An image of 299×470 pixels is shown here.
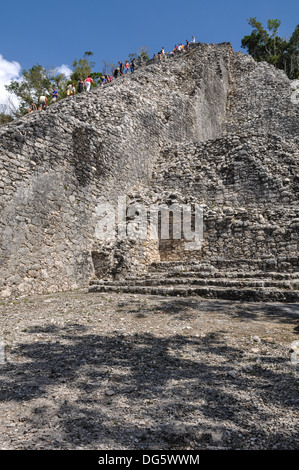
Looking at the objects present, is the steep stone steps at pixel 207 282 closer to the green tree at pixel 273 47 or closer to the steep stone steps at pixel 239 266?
the steep stone steps at pixel 239 266

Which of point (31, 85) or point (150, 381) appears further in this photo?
point (31, 85)

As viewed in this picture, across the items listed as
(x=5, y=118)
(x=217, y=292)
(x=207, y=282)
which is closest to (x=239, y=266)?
(x=207, y=282)

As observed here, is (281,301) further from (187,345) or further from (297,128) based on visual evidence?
(297,128)

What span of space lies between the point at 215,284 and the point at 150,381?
4.94m

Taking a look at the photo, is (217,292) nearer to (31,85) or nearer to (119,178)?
(119,178)

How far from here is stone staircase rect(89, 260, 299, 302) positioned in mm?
6866

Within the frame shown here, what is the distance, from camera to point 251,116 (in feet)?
83.1

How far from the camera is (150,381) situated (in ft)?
10.7

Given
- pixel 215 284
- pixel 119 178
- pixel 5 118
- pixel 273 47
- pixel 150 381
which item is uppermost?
pixel 273 47

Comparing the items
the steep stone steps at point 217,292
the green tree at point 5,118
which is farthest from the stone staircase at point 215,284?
the green tree at point 5,118

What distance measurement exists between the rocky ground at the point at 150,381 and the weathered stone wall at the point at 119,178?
3107 millimetres

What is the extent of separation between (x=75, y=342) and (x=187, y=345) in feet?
5.35

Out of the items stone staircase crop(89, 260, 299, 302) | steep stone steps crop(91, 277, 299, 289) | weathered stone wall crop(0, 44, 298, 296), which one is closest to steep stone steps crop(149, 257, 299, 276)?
stone staircase crop(89, 260, 299, 302)

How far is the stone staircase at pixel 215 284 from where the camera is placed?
22.5 ft
